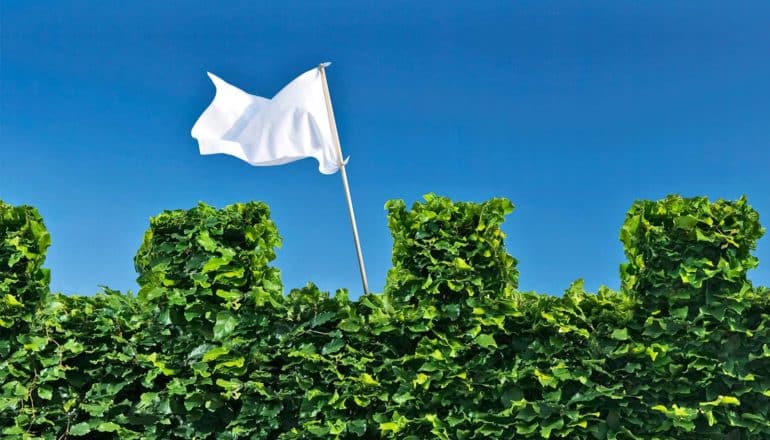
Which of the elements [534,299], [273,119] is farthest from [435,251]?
[273,119]

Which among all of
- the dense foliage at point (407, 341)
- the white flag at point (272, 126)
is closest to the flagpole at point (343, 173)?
the white flag at point (272, 126)

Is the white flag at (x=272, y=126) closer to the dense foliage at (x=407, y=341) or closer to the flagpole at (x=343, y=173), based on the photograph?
the flagpole at (x=343, y=173)

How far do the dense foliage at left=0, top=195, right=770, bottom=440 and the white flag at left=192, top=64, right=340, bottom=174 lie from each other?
249 cm

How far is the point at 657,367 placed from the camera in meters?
7.00

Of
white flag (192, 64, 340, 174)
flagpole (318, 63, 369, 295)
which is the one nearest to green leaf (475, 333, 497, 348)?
flagpole (318, 63, 369, 295)

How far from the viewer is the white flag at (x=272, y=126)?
10227mm

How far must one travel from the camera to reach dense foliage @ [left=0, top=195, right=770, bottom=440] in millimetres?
7035

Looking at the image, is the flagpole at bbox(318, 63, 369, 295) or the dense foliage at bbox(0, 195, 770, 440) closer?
the dense foliage at bbox(0, 195, 770, 440)

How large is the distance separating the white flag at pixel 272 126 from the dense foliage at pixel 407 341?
8.18 feet

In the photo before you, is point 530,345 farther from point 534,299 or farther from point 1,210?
point 1,210

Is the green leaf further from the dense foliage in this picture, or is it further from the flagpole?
the flagpole

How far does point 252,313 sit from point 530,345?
9.42 feet

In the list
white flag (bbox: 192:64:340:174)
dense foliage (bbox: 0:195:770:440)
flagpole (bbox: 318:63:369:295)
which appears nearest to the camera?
dense foliage (bbox: 0:195:770:440)

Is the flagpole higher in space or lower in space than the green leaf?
higher
